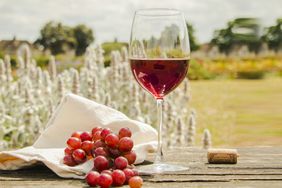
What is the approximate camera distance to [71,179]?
6.07 feet

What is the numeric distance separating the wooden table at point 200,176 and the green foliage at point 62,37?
51.8 ft

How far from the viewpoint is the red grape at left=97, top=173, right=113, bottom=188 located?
171cm

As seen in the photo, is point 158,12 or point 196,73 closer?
point 158,12

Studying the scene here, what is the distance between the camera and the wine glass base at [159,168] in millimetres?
1917

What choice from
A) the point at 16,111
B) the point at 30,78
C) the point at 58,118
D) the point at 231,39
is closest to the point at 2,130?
the point at 16,111

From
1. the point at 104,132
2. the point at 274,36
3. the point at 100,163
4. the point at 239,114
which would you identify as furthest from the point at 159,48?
the point at 274,36

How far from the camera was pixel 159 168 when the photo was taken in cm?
196

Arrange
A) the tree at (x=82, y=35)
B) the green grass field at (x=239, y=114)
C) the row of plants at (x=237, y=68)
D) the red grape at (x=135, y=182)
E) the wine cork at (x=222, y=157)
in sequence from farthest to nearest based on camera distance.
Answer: the tree at (x=82, y=35) < the row of plants at (x=237, y=68) < the green grass field at (x=239, y=114) < the wine cork at (x=222, y=157) < the red grape at (x=135, y=182)

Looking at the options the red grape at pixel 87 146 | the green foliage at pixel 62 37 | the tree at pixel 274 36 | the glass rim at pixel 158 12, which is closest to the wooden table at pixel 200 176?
the red grape at pixel 87 146

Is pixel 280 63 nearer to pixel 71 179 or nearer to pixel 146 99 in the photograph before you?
pixel 146 99

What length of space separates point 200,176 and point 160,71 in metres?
0.37

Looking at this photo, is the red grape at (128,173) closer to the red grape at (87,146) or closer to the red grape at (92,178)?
the red grape at (92,178)

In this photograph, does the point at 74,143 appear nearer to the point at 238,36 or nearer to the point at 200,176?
the point at 200,176

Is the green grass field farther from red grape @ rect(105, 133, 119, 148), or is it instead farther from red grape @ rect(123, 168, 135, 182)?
red grape @ rect(123, 168, 135, 182)
